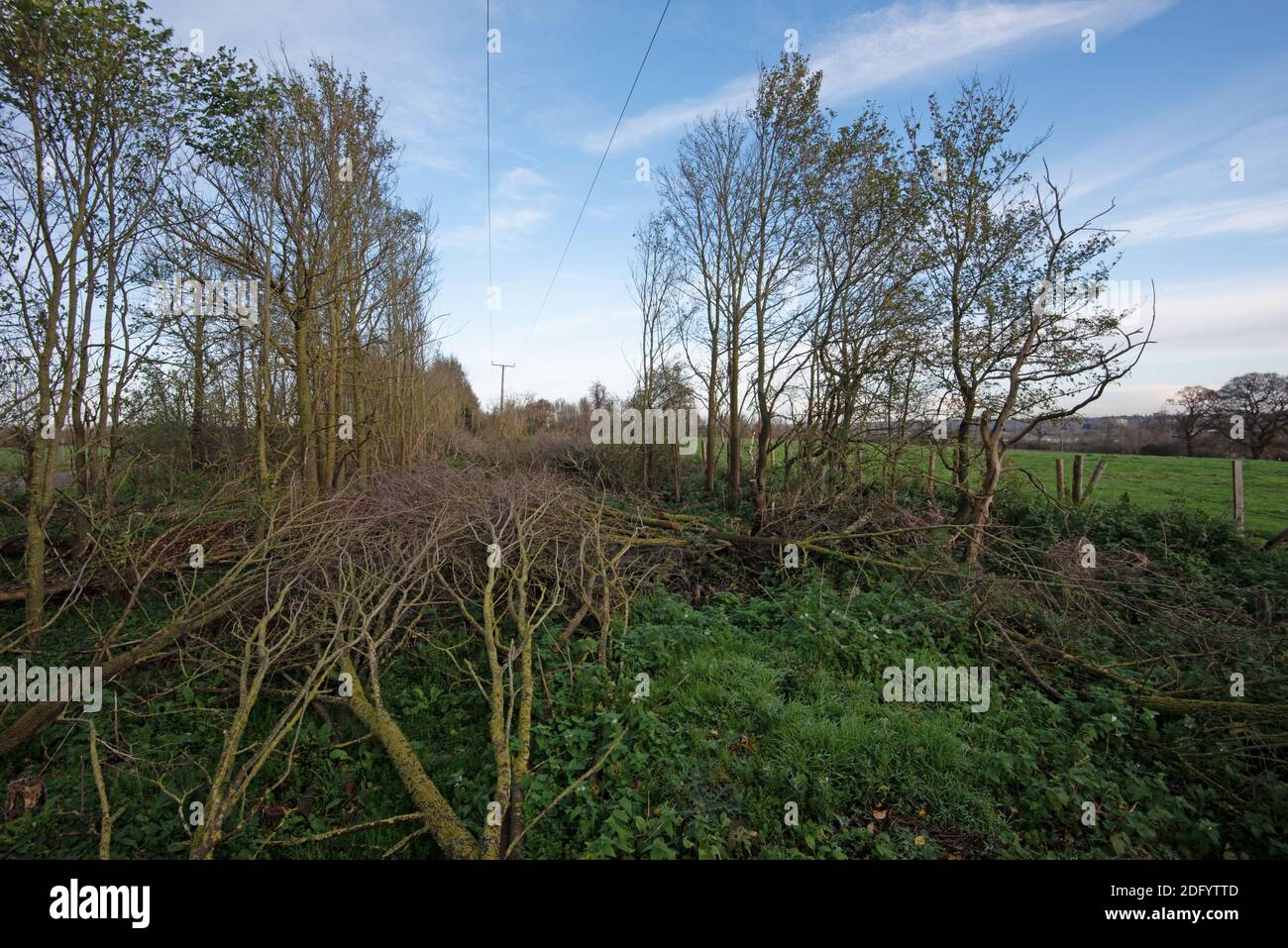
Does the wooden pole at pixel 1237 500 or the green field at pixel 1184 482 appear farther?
the green field at pixel 1184 482

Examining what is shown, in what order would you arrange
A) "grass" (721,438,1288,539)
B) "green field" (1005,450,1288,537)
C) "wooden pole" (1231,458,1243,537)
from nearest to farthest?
"wooden pole" (1231,458,1243,537) → "grass" (721,438,1288,539) → "green field" (1005,450,1288,537)

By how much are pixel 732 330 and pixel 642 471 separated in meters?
4.53

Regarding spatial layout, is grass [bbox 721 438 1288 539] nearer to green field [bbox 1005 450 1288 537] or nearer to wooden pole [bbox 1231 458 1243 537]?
green field [bbox 1005 450 1288 537]

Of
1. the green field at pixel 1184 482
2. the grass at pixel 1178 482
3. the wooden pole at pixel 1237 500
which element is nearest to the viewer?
the wooden pole at pixel 1237 500

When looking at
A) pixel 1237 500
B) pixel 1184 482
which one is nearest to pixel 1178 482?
pixel 1184 482

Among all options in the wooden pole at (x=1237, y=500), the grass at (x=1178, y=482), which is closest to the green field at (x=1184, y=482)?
the grass at (x=1178, y=482)

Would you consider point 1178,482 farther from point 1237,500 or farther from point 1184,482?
point 1237,500

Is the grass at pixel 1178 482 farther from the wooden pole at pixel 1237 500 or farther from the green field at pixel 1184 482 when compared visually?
the wooden pole at pixel 1237 500

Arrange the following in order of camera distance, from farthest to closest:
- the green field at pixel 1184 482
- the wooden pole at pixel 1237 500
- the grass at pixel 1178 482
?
the green field at pixel 1184 482 → the grass at pixel 1178 482 → the wooden pole at pixel 1237 500

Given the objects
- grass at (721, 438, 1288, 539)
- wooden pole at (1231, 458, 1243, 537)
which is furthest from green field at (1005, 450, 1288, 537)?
wooden pole at (1231, 458, 1243, 537)

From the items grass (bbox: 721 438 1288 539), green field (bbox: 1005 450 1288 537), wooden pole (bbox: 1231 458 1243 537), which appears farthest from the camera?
green field (bbox: 1005 450 1288 537)
